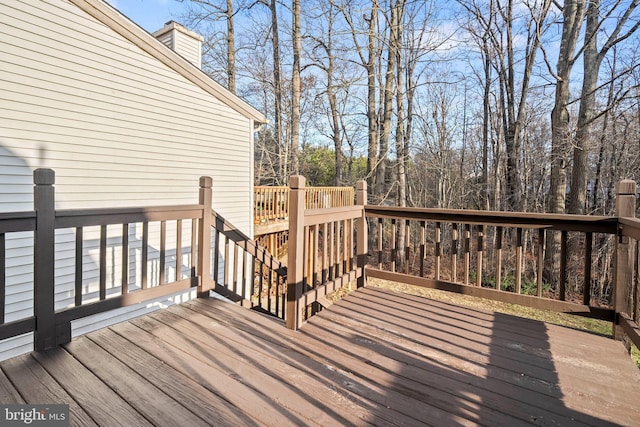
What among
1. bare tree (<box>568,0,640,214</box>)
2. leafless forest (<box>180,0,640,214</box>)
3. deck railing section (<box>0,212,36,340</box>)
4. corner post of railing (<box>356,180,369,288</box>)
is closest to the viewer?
deck railing section (<box>0,212,36,340</box>)

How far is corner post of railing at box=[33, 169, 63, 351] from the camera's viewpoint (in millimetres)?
2104

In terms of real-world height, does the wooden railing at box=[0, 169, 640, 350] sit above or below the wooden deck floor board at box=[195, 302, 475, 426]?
above

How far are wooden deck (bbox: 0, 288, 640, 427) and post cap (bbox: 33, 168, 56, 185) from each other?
3.61 feet

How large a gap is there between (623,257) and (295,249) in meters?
2.54

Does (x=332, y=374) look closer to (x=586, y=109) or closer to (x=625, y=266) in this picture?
(x=625, y=266)

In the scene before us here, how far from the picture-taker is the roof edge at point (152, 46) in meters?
5.03

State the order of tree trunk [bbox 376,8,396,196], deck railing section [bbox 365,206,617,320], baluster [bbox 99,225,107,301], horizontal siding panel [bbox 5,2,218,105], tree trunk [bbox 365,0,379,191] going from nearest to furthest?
baluster [bbox 99,225,107,301] < deck railing section [bbox 365,206,617,320] < horizontal siding panel [bbox 5,2,218,105] < tree trunk [bbox 376,8,396,196] < tree trunk [bbox 365,0,379,191]

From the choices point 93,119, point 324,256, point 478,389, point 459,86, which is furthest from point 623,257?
point 459,86

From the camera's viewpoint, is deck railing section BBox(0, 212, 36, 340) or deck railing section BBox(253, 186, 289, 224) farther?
deck railing section BBox(253, 186, 289, 224)

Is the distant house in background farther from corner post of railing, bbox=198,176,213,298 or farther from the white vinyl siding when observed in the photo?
corner post of railing, bbox=198,176,213,298

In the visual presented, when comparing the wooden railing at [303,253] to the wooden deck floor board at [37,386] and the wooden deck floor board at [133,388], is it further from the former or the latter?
the wooden deck floor board at [133,388]

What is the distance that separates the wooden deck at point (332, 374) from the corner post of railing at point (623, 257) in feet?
0.86

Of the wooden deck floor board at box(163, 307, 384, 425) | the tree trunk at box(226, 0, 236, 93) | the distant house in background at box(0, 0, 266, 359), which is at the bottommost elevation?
the wooden deck floor board at box(163, 307, 384, 425)

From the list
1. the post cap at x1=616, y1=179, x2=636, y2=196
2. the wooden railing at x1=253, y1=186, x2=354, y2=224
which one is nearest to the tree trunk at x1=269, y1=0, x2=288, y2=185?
the wooden railing at x1=253, y1=186, x2=354, y2=224
